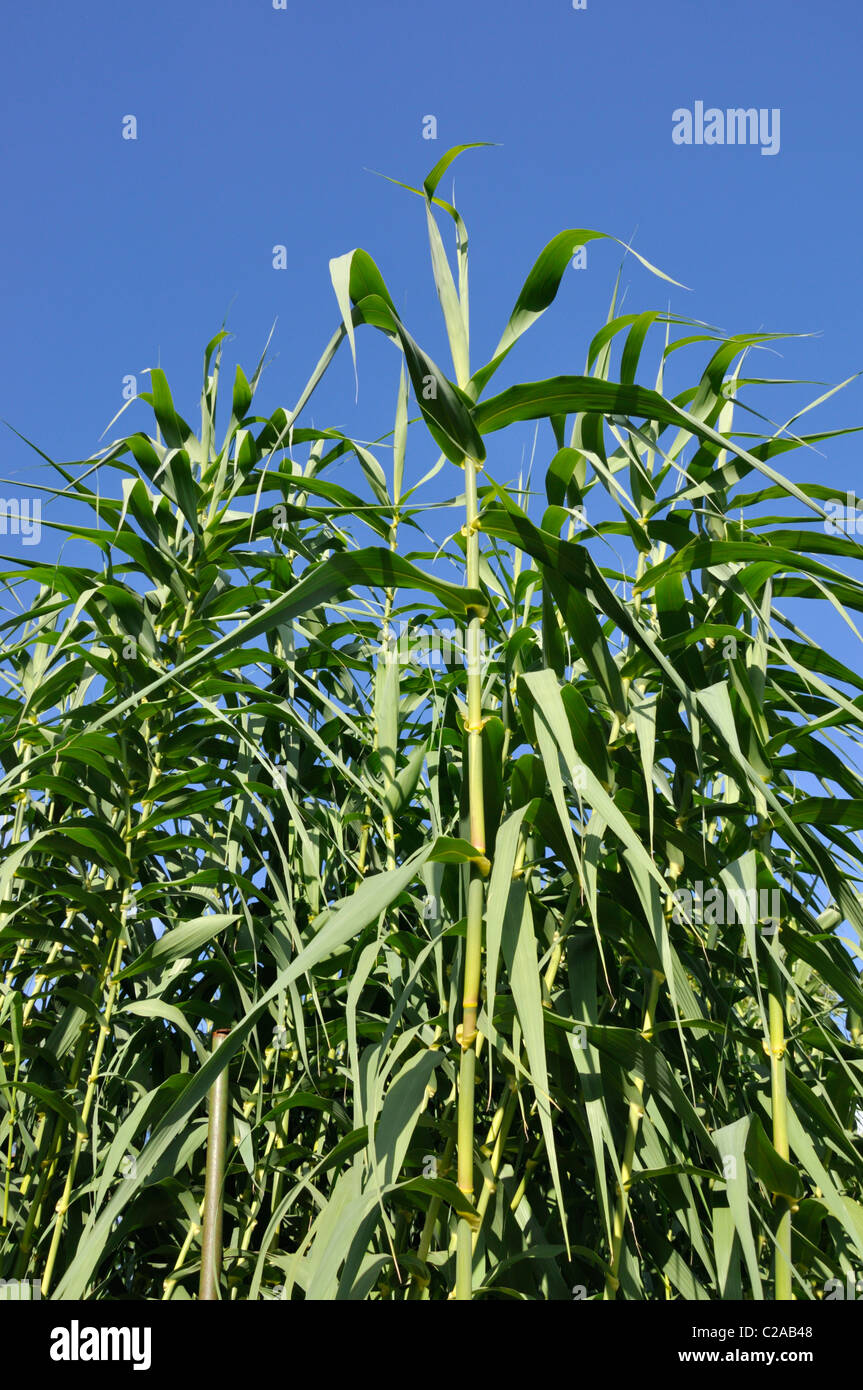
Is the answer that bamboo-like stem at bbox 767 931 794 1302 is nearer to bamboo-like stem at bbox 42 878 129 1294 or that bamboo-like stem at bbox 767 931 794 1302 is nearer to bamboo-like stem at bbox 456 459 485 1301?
bamboo-like stem at bbox 456 459 485 1301

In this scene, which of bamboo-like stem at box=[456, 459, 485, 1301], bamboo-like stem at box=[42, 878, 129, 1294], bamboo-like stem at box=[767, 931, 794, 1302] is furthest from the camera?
bamboo-like stem at box=[42, 878, 129, 1294]

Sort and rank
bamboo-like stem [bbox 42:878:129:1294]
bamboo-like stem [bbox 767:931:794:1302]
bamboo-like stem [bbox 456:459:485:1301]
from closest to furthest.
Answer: bamboo-like stem [bbox 456:459:485:1301]
bamboo-like stem [bbox 767:931:794:1302]
bamboo-like stem [bbox 42:878:129:1294]

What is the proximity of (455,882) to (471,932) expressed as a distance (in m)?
0.14

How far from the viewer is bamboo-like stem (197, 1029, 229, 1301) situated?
3.15 feet

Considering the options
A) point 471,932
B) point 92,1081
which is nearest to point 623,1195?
point 471,932

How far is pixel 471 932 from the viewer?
2.94 ft

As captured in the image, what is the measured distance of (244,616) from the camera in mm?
1391

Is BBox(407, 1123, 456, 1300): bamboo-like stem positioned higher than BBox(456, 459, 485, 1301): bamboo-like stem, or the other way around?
BBox(456, 459, 485, 1301): bamboo-like stem

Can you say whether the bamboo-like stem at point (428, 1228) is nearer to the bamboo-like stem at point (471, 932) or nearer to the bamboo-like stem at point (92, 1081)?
the bamboo-like stem at point (471, 932)

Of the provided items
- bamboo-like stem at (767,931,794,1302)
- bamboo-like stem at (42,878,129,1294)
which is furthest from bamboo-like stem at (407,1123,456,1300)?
bamboo-like stem at (42,878,129,1294)

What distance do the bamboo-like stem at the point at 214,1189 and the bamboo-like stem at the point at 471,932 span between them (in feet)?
0.79

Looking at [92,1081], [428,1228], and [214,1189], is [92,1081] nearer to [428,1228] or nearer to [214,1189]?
[214,1189]

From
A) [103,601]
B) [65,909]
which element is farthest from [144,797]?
[103,601]
